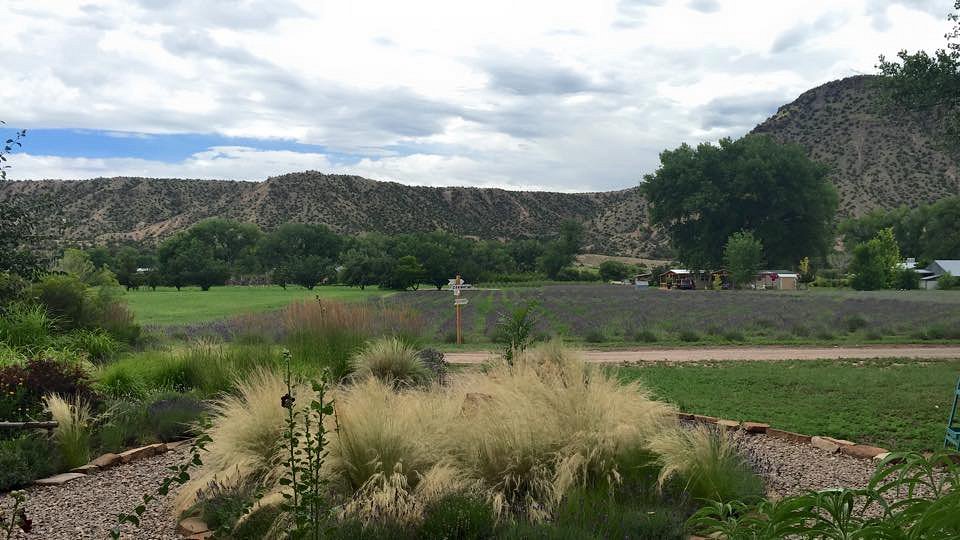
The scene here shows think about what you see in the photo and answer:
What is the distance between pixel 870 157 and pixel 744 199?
84.7ft

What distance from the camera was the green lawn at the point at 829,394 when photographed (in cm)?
780

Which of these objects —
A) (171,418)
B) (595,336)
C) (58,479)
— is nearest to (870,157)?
(595,336)

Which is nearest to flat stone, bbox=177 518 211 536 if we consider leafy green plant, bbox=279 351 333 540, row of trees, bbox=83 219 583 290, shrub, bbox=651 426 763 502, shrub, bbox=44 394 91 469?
leafy green plant, bbox=279 351 333 540

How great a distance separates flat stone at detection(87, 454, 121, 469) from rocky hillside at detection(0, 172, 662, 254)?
212ft

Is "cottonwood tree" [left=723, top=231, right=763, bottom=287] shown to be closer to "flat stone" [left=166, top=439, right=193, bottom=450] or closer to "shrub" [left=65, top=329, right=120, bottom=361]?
"shrub" [left=65, top=329, right=120, bottom=361]

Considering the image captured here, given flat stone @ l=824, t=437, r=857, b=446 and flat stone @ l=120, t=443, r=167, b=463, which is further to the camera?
flat stone @ l=824, t=437, r=857, b=446

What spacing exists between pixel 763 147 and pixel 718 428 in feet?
213

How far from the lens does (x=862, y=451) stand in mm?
6613

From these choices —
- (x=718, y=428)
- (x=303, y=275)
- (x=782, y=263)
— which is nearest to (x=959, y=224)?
(x=782, y=263)

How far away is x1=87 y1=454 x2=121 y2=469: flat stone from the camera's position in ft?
20.5

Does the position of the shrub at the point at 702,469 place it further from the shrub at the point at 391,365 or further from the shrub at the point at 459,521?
the shrub at the point at 391,365

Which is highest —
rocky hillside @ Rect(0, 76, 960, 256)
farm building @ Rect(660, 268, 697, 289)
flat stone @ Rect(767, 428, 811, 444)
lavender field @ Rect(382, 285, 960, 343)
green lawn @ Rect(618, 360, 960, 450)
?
rocky hillside @ Rect(0, 76, 960, 256)

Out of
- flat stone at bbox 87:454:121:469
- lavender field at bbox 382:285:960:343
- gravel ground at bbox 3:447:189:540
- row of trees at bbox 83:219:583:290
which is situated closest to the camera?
gravel ground at bbox 3:447:189:540

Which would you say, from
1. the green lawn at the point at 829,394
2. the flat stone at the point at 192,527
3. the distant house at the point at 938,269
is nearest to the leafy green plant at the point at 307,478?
the flat stone at the point at 192,527
